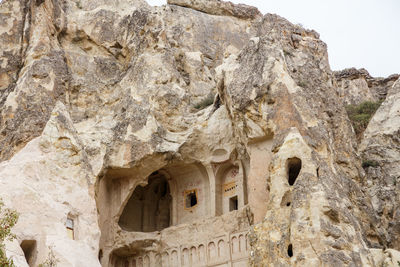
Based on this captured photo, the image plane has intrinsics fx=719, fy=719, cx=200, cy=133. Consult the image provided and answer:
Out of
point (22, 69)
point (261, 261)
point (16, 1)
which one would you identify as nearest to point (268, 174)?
point (261, 261)

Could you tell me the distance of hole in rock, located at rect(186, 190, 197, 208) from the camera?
24906mm

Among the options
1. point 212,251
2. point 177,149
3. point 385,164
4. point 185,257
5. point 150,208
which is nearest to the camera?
point 212,251

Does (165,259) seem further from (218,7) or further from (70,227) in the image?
(218,7)

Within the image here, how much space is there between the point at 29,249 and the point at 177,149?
7.03m

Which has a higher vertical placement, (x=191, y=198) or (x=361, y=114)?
(x=361, y=114)

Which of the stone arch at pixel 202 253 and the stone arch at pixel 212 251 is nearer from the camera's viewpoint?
the stone arch at pixel 212 251

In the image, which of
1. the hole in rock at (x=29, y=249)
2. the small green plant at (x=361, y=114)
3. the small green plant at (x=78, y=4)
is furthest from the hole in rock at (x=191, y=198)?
the small green plant at (x=78, y=4)

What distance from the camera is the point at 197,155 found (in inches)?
952

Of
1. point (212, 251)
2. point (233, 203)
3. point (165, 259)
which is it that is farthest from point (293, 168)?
point (165, 259)

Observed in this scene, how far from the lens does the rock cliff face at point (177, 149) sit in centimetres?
1823

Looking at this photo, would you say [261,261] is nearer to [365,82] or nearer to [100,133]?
[100,133]

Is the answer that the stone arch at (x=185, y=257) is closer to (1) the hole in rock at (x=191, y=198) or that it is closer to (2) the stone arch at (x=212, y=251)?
(2) the stone arch at (x=212, y=251)

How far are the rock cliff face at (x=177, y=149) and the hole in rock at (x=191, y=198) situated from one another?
3.0 inches

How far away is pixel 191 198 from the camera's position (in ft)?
82.4
